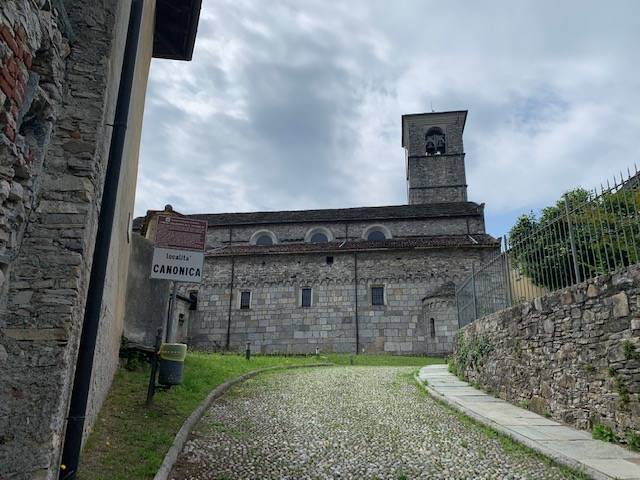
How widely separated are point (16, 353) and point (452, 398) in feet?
23.1

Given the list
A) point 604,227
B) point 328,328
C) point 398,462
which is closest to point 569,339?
point 604,227

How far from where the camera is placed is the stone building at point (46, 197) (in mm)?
3045

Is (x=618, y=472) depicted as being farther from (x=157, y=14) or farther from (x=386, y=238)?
(x=386, y=238)

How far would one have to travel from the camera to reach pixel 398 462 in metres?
4.79

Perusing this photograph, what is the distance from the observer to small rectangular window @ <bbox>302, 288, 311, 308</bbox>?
23.8 meters

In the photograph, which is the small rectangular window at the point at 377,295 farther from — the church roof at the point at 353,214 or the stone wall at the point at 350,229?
the church roof at the point at 353,214

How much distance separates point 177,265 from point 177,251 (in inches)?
7.6

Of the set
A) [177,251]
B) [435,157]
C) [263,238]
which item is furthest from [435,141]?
[177,251]

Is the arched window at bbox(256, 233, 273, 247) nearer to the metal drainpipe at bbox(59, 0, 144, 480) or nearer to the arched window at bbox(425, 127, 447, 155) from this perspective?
the arched window at bbox(425, 127, 447, 155)

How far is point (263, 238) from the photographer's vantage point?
2825 centimetres

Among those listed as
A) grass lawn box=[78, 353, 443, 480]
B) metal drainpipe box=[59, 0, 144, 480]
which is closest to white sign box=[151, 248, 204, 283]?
grass lawn box=[78, 353, 443, 480]

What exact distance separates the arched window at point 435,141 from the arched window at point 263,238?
1519 centimetres

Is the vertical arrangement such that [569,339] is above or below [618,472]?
above

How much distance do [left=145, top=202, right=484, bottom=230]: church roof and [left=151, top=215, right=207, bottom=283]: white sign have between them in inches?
859
